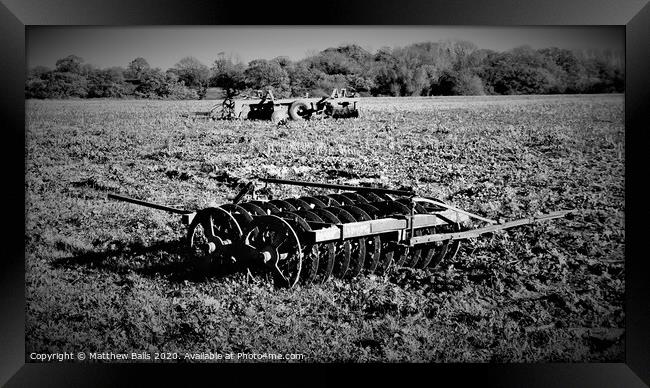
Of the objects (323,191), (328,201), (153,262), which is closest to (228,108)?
(323,191)

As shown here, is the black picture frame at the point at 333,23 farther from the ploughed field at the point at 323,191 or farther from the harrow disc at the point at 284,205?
the harrow disc at the point at 284,205

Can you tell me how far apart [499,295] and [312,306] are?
1.81 meters

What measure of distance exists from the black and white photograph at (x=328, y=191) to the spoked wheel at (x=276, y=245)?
2.5 inches

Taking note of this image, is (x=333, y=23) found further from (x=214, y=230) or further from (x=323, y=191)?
(x=214, y=230)

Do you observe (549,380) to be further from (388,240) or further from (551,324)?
(388,240)

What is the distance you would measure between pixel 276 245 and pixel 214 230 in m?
0.91

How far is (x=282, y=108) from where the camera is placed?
19.2 feet

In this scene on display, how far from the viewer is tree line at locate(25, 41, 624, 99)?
17.7 feet

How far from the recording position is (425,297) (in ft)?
16.5

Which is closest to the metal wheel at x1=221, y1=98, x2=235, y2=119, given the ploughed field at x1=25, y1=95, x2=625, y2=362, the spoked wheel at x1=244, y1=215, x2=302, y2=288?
the ploughed field at x1=25, y1=95, x2=625, y2=362

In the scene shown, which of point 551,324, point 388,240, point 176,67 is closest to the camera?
point 388,240

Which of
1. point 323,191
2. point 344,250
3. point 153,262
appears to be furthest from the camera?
point 323,191

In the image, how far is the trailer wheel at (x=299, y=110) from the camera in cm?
580
